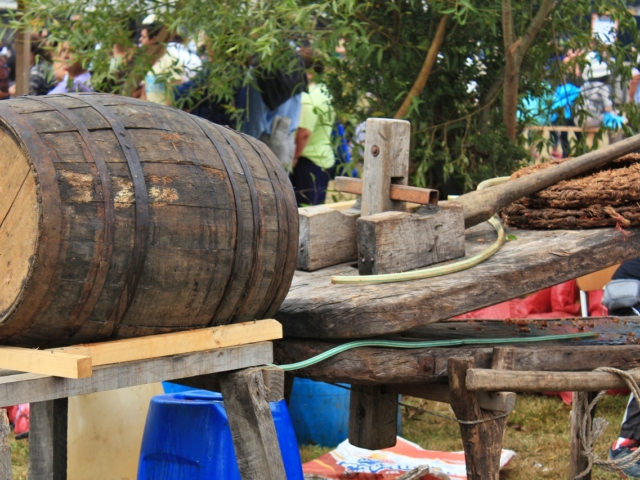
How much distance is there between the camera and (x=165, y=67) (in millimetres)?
5828

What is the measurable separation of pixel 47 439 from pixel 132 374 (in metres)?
1.11

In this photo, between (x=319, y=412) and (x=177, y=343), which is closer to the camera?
(x=177, y=343)

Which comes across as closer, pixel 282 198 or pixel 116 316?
pixel 116 316

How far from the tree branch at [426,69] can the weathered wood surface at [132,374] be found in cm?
306

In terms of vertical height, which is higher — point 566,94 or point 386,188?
point 566,94

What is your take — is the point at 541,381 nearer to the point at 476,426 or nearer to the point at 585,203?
the point at 476,426

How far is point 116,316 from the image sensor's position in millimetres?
2088

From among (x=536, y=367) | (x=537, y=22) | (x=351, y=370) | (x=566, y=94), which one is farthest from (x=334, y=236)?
(x=566, y=94)

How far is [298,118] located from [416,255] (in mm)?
3743

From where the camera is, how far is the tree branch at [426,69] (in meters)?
5.17

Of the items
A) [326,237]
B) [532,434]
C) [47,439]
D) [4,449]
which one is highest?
[326,237]

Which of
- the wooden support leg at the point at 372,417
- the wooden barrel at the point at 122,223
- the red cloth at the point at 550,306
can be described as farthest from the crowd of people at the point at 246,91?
the wooden barrel at the point at 122,223

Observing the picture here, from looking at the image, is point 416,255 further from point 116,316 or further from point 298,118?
point 298,118

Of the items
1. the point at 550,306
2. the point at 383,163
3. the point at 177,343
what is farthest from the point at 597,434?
the point at 550,306
